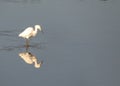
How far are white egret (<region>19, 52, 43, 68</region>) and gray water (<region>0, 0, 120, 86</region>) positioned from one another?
3 centimetres

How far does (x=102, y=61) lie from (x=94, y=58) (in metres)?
0.07

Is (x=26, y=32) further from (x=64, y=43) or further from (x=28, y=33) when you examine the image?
(x=64, y=43)

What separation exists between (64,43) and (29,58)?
1.39 feet

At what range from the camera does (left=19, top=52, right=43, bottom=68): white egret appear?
2492mm

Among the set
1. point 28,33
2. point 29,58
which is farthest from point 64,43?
point 29,58

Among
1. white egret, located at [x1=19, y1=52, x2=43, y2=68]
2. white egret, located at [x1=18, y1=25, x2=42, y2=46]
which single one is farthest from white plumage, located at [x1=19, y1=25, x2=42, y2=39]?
white egret, located at [x1=19, y1=52, x2=43, y2=68]

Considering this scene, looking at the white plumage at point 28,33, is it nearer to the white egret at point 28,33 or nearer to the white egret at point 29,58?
the white egret at point 28,33

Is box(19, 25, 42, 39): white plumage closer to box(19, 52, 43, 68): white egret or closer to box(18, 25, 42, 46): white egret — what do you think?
box(18, 25, 42, 46): white egret

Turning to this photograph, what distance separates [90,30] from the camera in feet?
10.6

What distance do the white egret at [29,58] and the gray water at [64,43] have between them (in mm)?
27

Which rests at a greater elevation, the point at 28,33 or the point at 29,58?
the point at 28,33

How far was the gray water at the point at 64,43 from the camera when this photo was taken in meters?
2.35

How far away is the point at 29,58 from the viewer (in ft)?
8.53

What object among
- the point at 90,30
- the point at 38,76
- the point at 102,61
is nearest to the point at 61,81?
the point at 38,76
